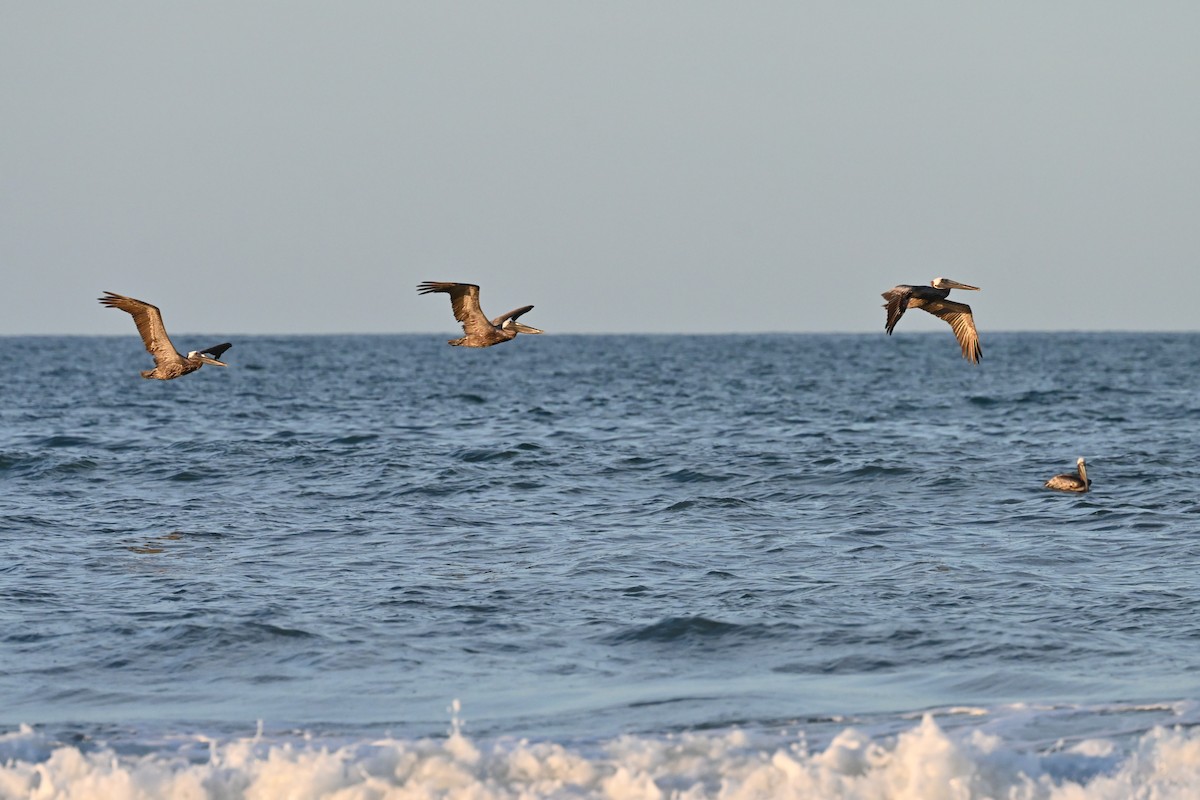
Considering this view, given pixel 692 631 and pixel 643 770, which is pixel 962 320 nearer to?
pixel 692 631

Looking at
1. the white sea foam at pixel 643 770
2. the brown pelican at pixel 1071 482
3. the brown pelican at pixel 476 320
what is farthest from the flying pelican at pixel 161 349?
the brown pelican at pixel 1071 482

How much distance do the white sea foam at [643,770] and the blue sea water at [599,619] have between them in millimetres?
23

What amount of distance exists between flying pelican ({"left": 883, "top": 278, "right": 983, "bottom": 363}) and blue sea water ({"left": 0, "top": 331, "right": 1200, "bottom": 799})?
2401mm

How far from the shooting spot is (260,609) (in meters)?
15.0

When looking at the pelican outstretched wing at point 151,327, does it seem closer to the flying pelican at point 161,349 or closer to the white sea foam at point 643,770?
the flying pelican at point 161,349

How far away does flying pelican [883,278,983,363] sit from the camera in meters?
18.8

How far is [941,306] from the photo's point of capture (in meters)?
20.1

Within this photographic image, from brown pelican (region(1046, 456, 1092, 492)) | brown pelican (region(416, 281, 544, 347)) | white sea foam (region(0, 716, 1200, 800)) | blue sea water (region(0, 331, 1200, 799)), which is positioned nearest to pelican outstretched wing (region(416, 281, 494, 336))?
brown pelican (region(416, 281, 544, 347))

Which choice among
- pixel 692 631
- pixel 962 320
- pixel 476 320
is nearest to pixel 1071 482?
pixel 962 320

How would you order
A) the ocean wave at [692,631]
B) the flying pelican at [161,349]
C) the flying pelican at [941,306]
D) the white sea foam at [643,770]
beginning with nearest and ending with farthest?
the white sea foam at [643,770]
the ocean wave at [692,631]
the flying pelican at [941,306]
the flying pelican at [161,349]

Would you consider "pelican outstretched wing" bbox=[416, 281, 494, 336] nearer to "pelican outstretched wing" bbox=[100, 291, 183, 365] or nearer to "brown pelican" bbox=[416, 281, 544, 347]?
"brown pelican" bbox=[416, 281, 544, 347]

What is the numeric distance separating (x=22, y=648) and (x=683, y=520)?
9820 millimetres

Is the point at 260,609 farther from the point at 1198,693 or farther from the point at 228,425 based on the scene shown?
the point at 228,425

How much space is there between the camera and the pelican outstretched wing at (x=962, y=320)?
787 inches
